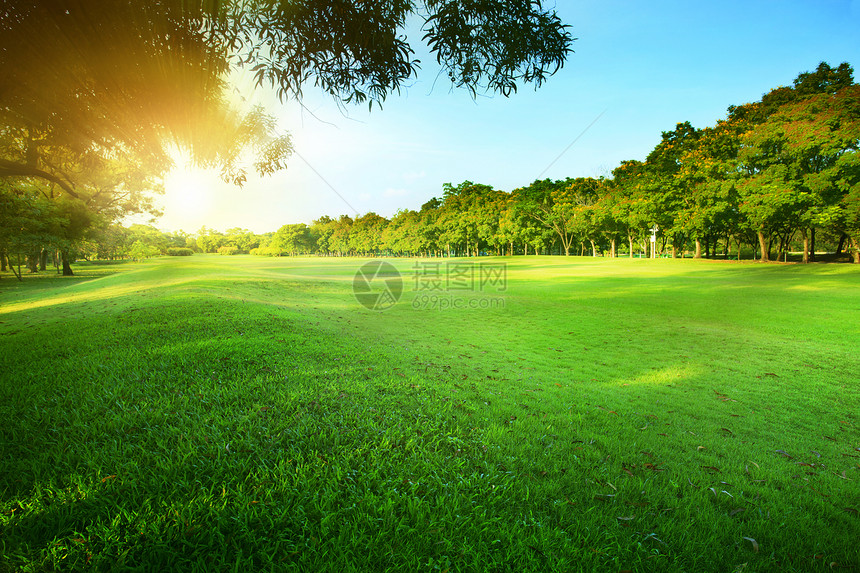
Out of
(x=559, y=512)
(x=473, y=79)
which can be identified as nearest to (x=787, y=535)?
(x=559, y=512)

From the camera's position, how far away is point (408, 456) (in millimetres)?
3010

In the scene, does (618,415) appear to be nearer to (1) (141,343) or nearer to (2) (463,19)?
(2) (463,19)

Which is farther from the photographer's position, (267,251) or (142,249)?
(267,251)

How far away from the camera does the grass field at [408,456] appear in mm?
2061

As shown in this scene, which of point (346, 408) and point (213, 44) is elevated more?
point (213, 44)

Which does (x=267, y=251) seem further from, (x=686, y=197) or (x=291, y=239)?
(x=686, y=197)

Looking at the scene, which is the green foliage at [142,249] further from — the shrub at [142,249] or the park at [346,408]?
the park at [346,408]

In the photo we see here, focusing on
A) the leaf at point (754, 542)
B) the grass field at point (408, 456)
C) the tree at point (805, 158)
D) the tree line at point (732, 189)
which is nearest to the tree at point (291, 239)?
the tree line at point (732, 189)

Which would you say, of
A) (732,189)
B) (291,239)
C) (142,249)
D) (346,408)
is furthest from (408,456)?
(291,239)

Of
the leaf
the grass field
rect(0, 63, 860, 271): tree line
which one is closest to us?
the grass field

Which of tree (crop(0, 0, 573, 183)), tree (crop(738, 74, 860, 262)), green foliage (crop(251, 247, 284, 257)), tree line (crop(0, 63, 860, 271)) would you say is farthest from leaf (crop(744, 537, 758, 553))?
green foliage (crop(251, 247, 284, 257))

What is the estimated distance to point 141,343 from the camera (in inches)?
233

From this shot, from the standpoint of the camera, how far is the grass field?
2061mm

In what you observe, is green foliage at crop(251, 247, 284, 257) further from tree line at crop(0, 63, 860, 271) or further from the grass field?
the grass field
